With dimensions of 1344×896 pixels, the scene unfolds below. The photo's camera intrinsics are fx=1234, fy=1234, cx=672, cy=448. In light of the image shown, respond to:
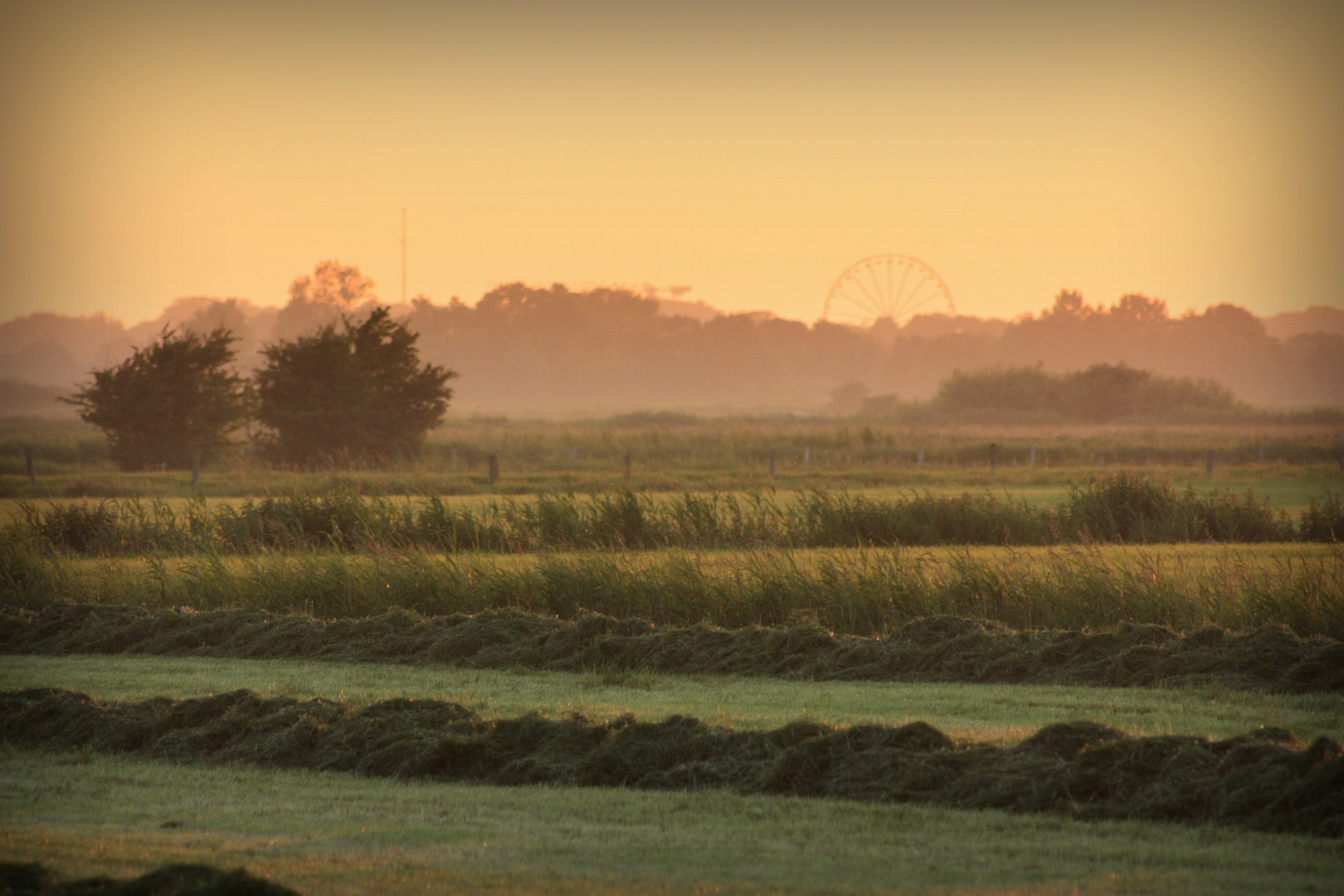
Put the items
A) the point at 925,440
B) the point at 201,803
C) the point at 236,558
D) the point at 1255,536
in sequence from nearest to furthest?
1. the point at 201,803
2. the point at 236,558
3. the point at 1255,536
4. the point at 925,440

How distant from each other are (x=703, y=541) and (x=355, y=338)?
32565mm

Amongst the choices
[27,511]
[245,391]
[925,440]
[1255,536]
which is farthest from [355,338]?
[1255,536]

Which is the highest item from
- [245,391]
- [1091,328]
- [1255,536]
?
[1091,328]

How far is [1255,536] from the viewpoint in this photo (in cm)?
2442

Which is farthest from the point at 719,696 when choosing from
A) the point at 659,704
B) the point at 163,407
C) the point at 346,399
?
the point at 163,407

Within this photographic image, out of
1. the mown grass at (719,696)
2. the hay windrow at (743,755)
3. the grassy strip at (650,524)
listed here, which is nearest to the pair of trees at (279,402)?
the grassy strip at (650,524)

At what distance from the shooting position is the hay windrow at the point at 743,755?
738 centimetres

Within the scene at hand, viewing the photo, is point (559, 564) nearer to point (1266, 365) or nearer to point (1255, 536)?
point (1255, 536)

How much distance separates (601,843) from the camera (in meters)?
6.86

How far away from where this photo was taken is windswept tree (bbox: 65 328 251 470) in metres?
47.1

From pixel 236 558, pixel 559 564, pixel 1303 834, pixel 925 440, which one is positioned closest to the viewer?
pixel 1303 834

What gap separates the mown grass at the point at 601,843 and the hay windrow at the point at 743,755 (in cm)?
28

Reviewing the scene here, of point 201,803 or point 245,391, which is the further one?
point 245,391

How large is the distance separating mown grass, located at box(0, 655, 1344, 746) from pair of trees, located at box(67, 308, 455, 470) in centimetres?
3383
